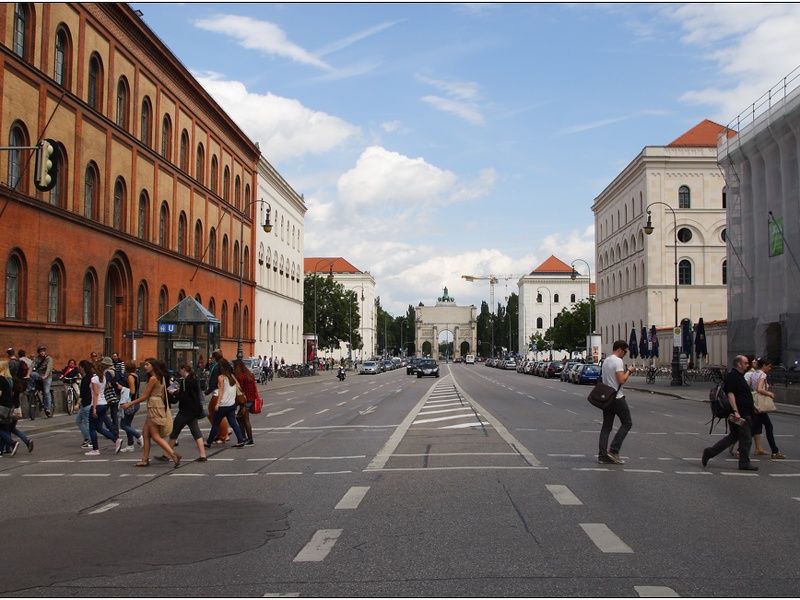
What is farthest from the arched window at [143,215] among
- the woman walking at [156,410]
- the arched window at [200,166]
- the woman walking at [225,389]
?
the woman walking at [156,410]

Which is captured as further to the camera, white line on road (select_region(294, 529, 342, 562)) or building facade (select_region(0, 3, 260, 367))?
building facade (select_region(0, 3, 260, 367))

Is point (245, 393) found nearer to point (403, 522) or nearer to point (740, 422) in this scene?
point (403, 522)

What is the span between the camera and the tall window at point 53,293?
3275 cm

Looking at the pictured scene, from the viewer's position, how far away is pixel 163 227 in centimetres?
4766

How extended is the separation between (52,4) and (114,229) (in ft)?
33.9

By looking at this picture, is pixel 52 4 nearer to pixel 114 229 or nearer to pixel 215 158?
pixel 114 229

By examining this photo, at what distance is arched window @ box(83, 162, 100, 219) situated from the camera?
121 feet

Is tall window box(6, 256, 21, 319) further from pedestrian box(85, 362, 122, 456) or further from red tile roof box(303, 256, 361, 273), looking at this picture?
red tile roof box(303, 256, 361, 273)

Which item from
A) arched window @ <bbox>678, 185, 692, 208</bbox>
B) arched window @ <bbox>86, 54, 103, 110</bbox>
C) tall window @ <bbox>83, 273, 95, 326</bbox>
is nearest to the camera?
tall window @ <bbox>83, 273, 95, 326</bbox>

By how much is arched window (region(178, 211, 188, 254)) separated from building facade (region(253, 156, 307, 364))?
13.1 m

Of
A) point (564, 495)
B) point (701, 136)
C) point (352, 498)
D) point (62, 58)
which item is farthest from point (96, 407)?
point (701, 136)

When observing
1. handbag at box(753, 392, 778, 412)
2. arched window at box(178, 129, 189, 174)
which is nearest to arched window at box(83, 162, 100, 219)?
arched window at box(178, 129, 189, 174)

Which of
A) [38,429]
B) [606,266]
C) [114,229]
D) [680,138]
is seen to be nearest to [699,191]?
[680,138]

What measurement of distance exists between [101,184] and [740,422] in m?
31.8
